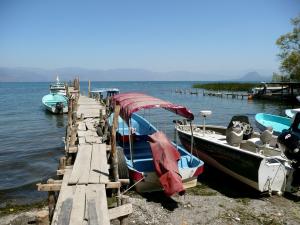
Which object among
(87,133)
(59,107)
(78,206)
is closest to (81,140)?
(87,133)

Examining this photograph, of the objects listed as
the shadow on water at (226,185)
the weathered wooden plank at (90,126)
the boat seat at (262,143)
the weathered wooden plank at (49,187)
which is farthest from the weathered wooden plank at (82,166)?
the boat seat at (262,143)

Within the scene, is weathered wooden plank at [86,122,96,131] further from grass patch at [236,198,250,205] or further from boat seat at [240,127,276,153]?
A: grass patch at [236,198,250,205]

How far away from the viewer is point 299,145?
11531mm

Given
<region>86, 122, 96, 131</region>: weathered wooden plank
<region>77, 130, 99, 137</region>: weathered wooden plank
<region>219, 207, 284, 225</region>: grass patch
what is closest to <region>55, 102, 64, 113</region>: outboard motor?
<region>86, 122, 96, 131</region>: weathered wooden plank

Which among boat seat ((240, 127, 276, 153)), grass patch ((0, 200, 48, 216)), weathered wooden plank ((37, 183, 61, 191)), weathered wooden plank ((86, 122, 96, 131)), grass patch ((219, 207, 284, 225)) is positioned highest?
weathered wooden plank ((86, 122, 96, 131))

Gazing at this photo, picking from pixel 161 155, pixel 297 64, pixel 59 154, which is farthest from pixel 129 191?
pixel 297 64

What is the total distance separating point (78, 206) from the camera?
6.72 meters

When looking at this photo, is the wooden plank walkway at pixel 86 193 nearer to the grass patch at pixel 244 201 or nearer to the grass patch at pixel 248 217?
the grass patch at pixel 248 217

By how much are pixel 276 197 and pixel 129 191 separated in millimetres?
5520

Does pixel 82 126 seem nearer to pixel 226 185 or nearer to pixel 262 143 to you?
pixel 226 185

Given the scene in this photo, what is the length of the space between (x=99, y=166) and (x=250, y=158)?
554 cm

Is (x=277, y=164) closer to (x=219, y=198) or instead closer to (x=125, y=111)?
(x=219, y=198)

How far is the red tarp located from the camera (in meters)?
10.6

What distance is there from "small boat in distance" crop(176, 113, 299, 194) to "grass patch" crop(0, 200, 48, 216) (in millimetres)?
6478
